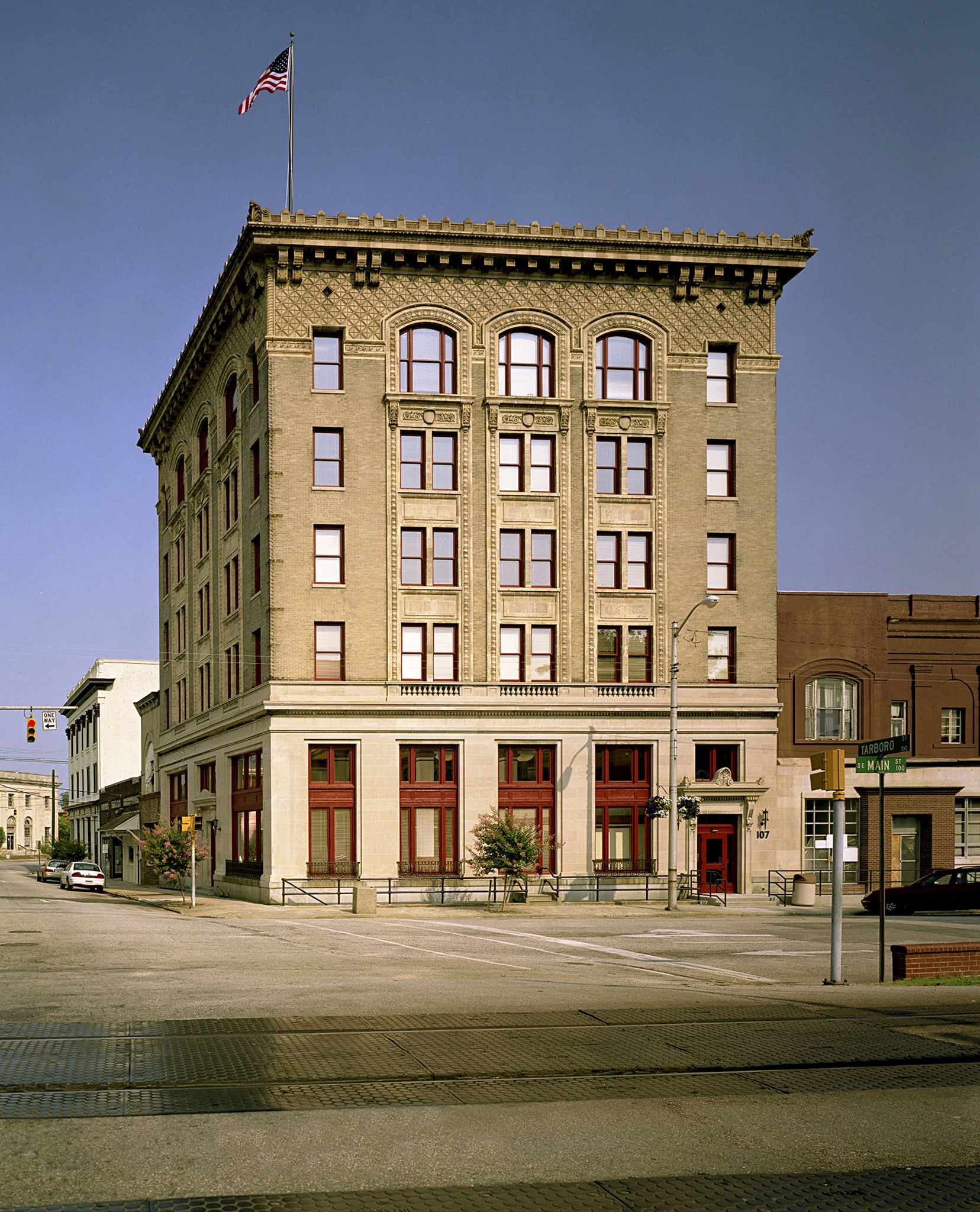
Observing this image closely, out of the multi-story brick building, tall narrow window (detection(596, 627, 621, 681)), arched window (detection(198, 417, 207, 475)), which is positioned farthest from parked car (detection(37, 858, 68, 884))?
tall narrow window (detection(596, 627, 621, 681))

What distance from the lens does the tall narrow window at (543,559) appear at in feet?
153

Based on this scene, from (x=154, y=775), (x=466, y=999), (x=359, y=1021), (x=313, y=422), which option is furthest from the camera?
(x=154, y=775)

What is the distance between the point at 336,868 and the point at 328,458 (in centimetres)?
1463

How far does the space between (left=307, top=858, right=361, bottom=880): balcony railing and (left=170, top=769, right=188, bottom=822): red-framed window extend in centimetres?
1969

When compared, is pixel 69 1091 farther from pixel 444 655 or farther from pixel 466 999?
pixel 444 655

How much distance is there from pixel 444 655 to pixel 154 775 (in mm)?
33839

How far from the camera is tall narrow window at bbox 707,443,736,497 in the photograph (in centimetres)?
4806

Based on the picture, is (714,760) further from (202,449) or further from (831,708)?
(202,449)

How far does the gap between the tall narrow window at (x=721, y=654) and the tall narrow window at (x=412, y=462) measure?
12287 mm

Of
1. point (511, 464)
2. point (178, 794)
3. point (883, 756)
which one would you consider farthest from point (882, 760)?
point (178, 794)

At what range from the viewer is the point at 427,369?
46281mm

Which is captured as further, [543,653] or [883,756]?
[543,653]

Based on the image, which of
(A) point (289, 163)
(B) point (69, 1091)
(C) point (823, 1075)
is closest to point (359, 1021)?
(B) point (69, 1091)

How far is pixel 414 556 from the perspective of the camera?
150 feet
